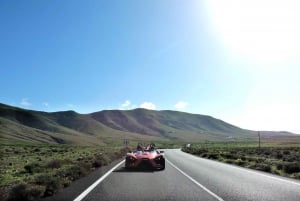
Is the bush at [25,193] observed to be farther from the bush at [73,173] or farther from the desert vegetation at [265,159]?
the desert vegetation at [265,159]

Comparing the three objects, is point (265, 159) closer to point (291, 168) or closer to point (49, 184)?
point (291, 168)

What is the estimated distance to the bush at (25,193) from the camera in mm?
9722

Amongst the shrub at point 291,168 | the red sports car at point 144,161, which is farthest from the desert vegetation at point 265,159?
the red sports car at point 144,161

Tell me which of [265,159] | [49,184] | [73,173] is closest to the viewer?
[49,184]

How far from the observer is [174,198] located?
1048 cm

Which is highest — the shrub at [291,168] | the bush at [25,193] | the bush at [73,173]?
the shrub at [291,168]

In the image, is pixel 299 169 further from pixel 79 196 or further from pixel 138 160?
pixel 79 196

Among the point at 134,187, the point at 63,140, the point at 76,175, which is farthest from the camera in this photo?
the point at 63,140

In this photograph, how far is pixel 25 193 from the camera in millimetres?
9961

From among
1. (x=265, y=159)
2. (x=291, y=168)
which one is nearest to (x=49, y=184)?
(x=291, y=168)

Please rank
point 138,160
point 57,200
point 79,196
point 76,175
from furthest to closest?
point 138,160 < point 76,175 < point 79,196 < point 57,200

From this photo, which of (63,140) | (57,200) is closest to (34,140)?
(63,140)

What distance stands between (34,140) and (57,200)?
159080 millimetres

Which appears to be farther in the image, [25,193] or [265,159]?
[265,159]
